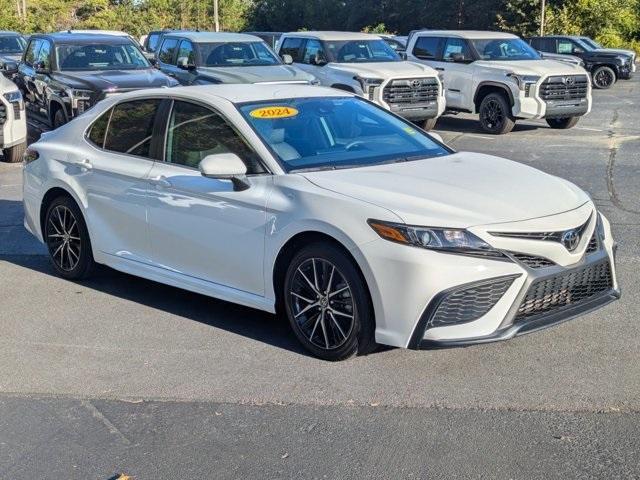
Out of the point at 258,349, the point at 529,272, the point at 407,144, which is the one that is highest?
the point at 407,144

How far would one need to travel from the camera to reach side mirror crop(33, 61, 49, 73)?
1504 centimetres

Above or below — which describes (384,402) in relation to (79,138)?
below

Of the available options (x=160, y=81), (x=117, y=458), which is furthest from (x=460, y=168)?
(x=160, y=81)

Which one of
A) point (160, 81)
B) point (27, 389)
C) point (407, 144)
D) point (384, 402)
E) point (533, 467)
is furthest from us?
point (160, 81)

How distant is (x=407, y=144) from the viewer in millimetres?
6500

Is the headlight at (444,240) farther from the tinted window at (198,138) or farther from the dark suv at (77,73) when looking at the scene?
the dark suv at (77,73)

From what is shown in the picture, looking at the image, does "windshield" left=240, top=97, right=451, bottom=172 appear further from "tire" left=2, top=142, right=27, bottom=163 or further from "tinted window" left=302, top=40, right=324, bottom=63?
"tinted window" left=302, top=40, right=324, bottom=63

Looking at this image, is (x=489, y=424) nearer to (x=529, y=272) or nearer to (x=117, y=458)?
(x=529, y=272)

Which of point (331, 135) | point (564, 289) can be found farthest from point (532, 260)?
point (331, 135)

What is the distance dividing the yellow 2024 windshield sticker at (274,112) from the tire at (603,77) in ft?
83.2

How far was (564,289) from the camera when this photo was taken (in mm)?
5273

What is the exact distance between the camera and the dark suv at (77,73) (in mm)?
13922

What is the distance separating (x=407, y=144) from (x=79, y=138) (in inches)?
103

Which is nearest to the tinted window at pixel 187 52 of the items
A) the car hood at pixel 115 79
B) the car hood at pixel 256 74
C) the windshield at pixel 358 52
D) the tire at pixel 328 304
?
the car hood at pixel 256 74
